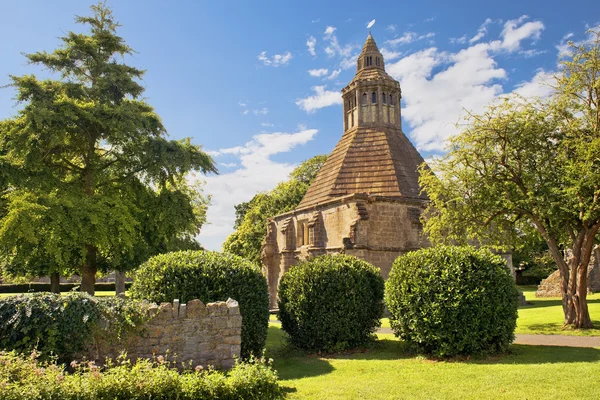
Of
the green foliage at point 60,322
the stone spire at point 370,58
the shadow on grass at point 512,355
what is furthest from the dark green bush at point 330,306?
the stone spire at point 370,58

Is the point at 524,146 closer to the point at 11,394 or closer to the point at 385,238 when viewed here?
the point at 385,238

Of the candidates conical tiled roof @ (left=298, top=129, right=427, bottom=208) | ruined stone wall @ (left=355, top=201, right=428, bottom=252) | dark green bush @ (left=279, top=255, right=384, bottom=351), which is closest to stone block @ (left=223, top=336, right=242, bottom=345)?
dark green bush @ (left=279, top=255, right=384, bottom=351)

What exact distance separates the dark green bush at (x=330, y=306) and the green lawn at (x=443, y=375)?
1.56 feet

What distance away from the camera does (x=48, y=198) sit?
1672 centimetres

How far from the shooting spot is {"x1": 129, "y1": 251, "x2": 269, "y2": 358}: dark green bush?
9.88 m

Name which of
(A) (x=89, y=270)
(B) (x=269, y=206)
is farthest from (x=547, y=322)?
(B) (x=269, y=206)

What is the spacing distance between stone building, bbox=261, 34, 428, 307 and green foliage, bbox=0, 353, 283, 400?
13.9 metres

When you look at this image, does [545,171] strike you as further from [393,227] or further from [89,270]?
[89,270]

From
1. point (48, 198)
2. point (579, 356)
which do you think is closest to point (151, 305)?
point (579, 356)

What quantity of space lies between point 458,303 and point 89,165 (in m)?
16.5

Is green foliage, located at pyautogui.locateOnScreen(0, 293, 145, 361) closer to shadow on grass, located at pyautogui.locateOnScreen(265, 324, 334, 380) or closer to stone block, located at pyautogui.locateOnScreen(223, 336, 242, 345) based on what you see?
stone block, located at pyautogui.locateOnScreen(223, 336, 242, 345)

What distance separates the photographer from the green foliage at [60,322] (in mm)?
7812

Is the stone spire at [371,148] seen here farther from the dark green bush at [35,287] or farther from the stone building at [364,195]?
the dark green bush at [35,287]

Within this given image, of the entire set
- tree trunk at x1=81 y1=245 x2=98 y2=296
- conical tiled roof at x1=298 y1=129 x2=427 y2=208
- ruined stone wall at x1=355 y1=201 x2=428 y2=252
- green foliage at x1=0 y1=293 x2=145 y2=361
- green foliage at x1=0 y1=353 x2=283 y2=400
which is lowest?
green foliage at x1=0 y1=353 x2=283 y2=400
